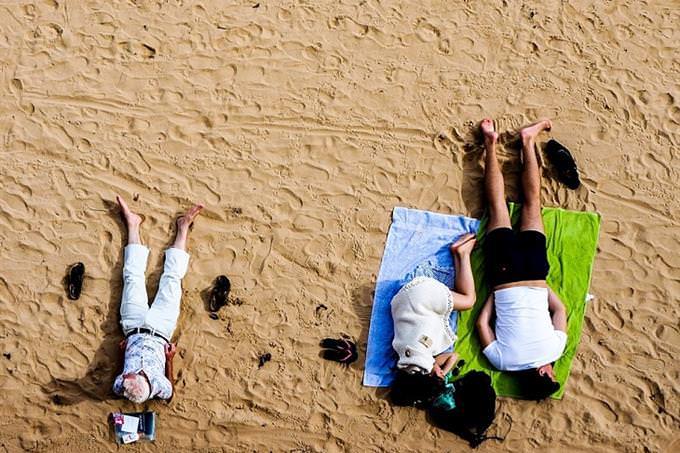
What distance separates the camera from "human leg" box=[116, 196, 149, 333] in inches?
251

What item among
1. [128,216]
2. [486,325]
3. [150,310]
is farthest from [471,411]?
[128,216]

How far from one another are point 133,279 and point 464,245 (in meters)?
3.15

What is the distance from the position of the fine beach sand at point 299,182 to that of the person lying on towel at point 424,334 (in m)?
0.35

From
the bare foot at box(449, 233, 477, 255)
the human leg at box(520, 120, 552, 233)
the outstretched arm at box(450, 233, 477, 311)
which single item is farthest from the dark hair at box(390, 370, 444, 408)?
the human leg at box(520, 120, 552, 233)

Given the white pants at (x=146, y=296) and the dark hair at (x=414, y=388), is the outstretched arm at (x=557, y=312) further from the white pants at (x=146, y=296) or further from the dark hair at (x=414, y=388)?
the white pants at (x=146, y=296)

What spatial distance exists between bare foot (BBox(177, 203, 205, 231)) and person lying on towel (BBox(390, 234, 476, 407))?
6.88 feet

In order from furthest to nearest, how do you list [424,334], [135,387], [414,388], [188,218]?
[188,218], [414,388], [424,334], [135,387]

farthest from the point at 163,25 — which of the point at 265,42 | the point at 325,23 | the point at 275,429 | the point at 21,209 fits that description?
the point at 275,429

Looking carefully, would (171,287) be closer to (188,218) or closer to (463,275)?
(188,218)

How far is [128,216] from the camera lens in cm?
670

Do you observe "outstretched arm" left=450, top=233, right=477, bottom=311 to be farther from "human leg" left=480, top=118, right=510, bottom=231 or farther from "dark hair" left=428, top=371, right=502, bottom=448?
"dark hair" left=428, top=371, right=502, bottom=448

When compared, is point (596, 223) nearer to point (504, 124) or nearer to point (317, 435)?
point (504, 124)

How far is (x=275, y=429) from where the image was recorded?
21.3 feet

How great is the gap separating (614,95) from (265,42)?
3.64m
